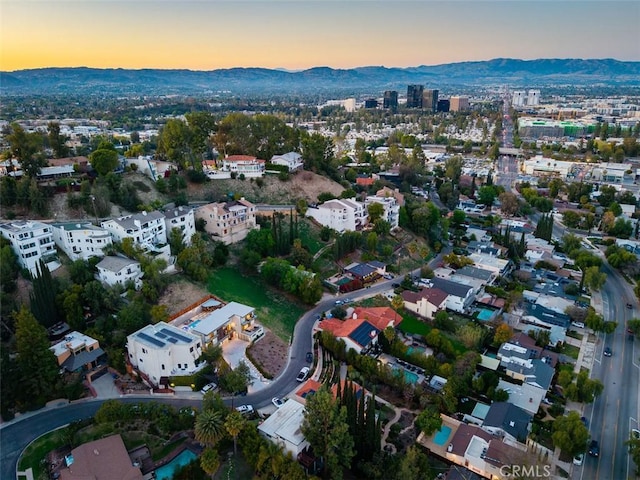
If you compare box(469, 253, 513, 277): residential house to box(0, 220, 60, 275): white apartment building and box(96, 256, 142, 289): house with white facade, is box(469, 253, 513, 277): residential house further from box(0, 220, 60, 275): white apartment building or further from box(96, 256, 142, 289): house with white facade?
box(0, 220, 60, 275): white apartment building

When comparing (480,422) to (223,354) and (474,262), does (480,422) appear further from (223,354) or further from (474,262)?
(474,262)

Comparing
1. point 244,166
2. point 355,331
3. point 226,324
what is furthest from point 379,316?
point 244,166

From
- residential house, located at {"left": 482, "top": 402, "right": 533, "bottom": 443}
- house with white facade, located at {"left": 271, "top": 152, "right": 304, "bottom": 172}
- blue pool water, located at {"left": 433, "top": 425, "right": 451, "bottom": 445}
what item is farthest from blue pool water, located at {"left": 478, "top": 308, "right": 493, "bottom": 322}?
house with white facade, located at {"left": 271, "top": 152, "right": 304, "bottom": 172}

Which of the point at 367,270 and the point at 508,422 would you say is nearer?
the point at 508,422

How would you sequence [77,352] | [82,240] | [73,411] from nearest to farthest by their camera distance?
[73,411]
[77,352]
[82,240]

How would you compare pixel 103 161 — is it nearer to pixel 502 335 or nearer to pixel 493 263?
pixel 502 335
